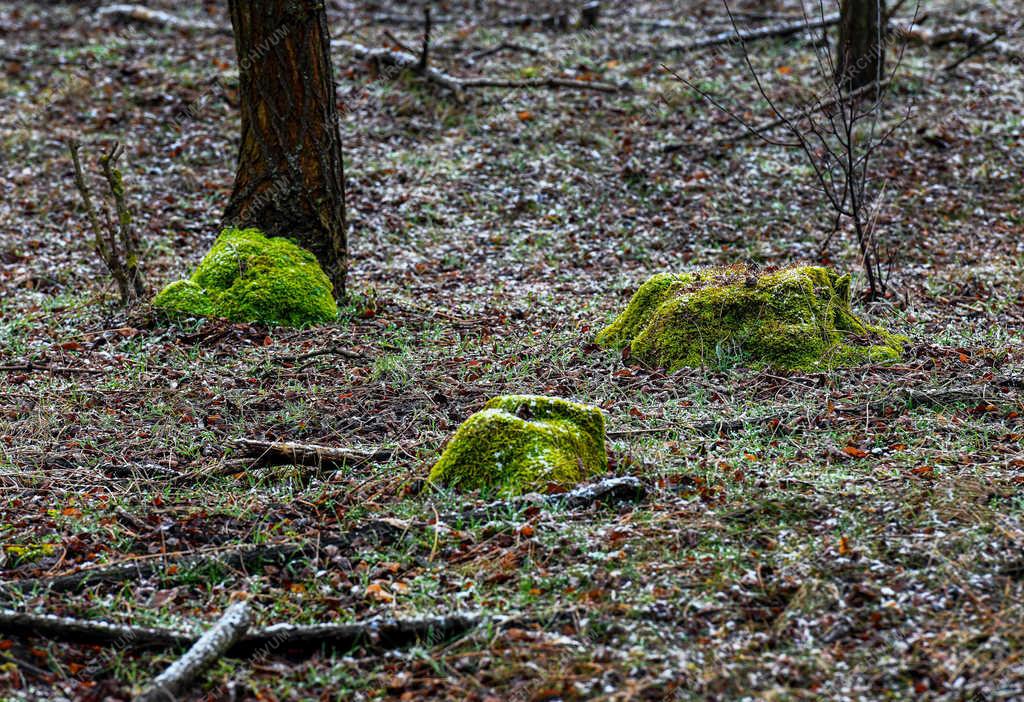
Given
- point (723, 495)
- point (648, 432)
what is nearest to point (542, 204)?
point (648, 432)

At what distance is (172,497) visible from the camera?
15.3 ft

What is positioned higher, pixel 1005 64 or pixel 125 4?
pixel 125 4

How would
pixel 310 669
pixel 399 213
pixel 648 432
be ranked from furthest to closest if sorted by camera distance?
pixel 399 213 → pixel 648 432 → pixel 310 669

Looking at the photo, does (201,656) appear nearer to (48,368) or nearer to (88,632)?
(88,632)

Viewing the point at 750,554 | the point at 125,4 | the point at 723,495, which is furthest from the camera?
the point at 125,4

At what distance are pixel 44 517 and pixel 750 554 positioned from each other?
3.39 meters

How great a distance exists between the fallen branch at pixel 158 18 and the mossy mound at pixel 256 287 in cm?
887

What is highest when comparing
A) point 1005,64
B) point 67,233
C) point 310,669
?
point 1005,64

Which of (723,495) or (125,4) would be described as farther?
(125,4)

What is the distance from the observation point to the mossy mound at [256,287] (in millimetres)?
7551

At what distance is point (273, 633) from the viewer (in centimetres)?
353

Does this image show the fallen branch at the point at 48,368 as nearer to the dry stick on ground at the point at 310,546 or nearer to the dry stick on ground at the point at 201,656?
the dry stick on ground at the point at 310,546

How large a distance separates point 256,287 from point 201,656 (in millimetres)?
4709

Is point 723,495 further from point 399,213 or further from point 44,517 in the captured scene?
point 399,213
